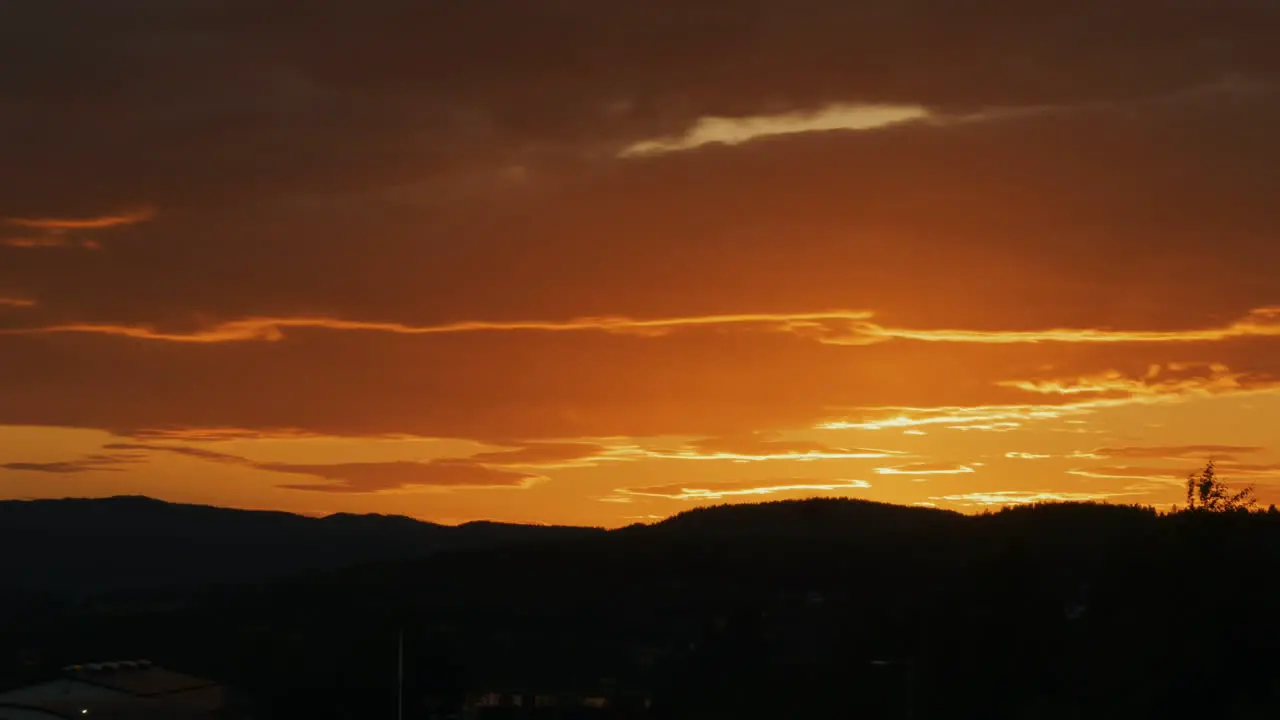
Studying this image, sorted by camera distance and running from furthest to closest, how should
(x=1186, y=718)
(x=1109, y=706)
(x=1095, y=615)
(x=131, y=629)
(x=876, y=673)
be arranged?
(x=131, y=629), (x=876, y=673), (x=1095, y=615), (x=1109, y=706), (x=1186, y=718)

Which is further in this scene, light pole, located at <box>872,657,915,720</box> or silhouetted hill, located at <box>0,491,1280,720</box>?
light pole, located at <box>872,657,915,720</box>

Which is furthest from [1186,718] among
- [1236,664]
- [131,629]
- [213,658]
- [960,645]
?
[131,629]

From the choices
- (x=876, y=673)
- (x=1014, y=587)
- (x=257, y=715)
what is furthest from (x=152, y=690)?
(x=1014, y=587)

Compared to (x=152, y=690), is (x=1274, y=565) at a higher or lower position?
higher

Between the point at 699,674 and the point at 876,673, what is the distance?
30.0 metres

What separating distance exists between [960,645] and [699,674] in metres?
43.1

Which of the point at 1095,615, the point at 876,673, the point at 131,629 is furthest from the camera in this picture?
the point at 131,629

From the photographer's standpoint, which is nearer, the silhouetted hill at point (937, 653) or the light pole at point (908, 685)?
the silhouetted hill at point (937, 653)

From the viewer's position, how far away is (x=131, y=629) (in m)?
193

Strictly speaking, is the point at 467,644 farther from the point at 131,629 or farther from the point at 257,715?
the point at 257,715

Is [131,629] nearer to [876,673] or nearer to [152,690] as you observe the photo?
[152,690]

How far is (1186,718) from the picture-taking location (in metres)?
75.8

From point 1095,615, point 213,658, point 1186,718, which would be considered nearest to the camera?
point 1186,718

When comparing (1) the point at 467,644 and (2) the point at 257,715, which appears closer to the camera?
(2) the point at 257,715
